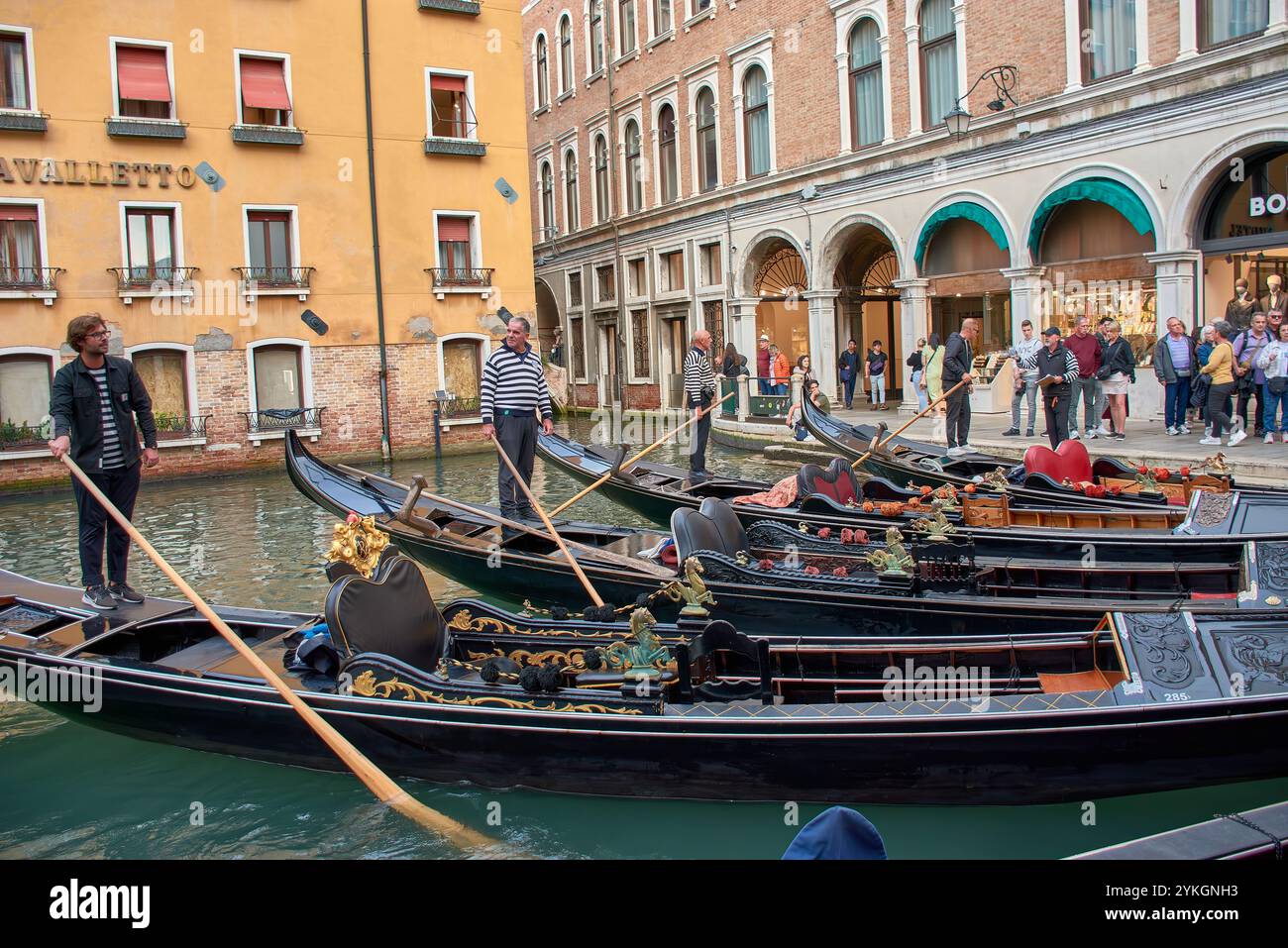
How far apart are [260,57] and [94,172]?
6.49 feet

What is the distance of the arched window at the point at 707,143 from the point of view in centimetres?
1493

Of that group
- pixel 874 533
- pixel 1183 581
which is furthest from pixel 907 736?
pixel 874 533

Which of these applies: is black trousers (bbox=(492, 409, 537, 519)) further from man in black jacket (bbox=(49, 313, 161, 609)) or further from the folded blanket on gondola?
man in black jacket (bbox=(49, 313, 161, 609))

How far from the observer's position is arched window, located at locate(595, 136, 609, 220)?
58.1ft

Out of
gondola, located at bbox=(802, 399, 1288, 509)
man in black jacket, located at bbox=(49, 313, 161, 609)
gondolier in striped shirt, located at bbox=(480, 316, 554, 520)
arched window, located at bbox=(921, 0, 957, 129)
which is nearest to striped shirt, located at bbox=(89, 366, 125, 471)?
man in black jacket, located at bbox=(49, 313, 161, 609)

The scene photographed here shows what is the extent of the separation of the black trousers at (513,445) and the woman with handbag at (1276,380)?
5.09 metres

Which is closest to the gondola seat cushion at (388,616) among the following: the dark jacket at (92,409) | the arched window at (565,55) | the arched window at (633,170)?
the dark jacket at (92,409)

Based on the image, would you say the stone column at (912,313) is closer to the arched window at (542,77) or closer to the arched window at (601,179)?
the arched window at (601,179)

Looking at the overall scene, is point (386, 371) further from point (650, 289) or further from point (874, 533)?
point (874, 533)

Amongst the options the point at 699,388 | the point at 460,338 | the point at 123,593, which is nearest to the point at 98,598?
the point at 123,593

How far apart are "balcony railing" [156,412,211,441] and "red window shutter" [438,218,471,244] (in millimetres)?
3129

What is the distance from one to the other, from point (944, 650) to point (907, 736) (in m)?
0.42

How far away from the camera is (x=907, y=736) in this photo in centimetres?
246

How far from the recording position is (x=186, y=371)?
10664 millimetres
